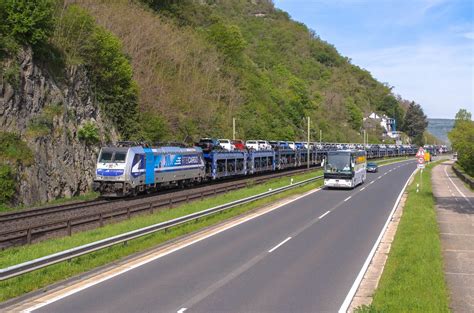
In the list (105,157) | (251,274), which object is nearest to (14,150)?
(105,157)

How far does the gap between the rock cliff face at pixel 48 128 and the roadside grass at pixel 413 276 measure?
1990 cm

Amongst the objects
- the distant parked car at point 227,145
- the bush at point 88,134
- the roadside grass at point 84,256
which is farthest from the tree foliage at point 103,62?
the roadside grass at point 84,256

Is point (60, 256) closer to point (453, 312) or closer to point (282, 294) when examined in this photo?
point (282, 294)

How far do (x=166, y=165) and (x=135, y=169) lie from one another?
14.1 ft

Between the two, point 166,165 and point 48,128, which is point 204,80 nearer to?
point 166,165

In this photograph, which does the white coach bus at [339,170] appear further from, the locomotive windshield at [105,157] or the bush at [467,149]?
the bush at [467,149]

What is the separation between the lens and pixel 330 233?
789 inches

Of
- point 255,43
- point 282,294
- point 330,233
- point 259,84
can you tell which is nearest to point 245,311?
point 282,294

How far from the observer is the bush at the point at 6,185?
26219 mm

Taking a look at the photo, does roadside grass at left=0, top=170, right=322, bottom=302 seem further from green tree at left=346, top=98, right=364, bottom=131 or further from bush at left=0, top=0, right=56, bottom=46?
green tree at left=346, top=98, right=364, bottom=131

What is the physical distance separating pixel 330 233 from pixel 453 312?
10.1 metres

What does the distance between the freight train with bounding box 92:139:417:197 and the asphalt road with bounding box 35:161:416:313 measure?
11.0m

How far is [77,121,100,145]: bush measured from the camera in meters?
35.6

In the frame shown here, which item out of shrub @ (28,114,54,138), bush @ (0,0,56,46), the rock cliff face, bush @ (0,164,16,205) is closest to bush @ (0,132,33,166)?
the rock cliff face
